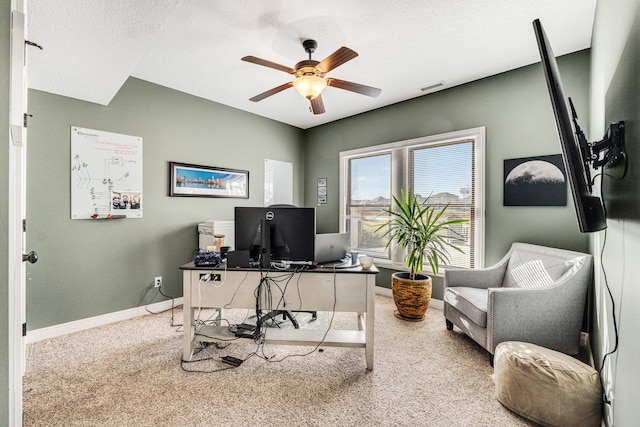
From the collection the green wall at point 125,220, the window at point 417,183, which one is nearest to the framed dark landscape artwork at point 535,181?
the window at point 417,183

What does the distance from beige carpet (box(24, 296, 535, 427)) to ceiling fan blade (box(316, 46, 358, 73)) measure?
7.58ft

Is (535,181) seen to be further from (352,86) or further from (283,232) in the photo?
(283,232)

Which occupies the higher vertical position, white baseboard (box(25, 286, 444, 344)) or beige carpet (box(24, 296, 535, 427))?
white baseboard (box(25, 286, 444, 344))

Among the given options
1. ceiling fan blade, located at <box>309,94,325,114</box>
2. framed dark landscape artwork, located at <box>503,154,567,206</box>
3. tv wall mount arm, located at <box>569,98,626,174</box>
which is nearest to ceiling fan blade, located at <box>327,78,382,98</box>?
ceiling fan blade, located at <box>309,94,325,114</box>

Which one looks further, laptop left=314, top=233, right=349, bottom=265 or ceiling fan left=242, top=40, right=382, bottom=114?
laptop left=314, top=233, right=349, bottom=265

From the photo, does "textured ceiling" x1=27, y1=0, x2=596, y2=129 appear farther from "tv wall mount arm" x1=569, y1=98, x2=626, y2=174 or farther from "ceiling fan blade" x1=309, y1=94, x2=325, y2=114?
"tv wall mount arm" x1=569, y1=98, x2=626, y2=174

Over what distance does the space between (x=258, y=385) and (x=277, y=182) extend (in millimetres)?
3323

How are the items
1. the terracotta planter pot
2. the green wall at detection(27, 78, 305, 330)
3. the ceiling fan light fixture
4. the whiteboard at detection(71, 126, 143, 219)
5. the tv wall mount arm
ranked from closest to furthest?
the tv wall mount arm, the ceiling fan light fixture, the green wall at detection(27, 78, 305, 330), the whiteboard at detection(71, 126, 143, 219), the terracotta planter pot

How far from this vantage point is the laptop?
2336mm

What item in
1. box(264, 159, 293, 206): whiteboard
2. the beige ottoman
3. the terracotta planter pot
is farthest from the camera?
box(264, 159, 293, 206): whiteboard

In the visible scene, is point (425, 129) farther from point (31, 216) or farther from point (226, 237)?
point (31, 216)

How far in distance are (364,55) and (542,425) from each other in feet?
10.2

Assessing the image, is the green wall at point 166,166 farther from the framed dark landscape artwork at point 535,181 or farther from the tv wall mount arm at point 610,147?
the tv wall mount arm at point 610,147

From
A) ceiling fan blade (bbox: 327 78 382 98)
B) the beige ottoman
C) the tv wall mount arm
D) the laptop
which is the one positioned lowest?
the beige ottoman
